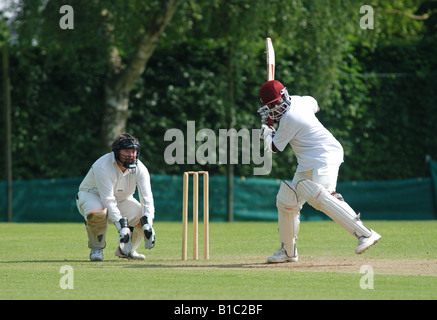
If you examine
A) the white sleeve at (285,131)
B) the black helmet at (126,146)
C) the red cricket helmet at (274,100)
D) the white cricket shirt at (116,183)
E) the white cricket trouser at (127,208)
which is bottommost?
the white cricket trouser at (127,208)

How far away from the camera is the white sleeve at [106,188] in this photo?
24.2 ft

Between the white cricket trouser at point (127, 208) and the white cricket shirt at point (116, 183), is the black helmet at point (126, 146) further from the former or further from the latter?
the white cricket trouser at point (127, 208)

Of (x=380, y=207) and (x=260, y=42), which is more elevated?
(x=260, y=42)

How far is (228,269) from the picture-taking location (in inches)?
263

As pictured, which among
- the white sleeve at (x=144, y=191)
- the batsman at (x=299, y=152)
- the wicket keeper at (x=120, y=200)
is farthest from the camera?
the white sleeve at (x=144, y=191)

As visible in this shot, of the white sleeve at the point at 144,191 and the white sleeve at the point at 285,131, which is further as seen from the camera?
the white sleeve at the point at 144,191

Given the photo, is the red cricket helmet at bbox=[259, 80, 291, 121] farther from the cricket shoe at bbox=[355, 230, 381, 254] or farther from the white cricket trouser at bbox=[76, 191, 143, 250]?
the white cricket trouser at bbox=[76, 191, 143, 250]

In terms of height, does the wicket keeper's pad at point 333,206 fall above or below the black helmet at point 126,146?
below

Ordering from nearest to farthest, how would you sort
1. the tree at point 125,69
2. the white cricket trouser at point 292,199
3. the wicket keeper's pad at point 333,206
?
the wicket keeper's pad at point 333,206 → the white cricket trouser at point 292,199 → the tree at point 125,69

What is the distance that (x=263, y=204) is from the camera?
13.3m

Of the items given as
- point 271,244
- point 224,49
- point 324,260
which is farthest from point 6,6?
point 324,260

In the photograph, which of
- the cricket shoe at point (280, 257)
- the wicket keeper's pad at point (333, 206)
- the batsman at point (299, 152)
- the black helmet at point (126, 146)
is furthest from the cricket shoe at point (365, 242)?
the black helmet at point (126, 146)

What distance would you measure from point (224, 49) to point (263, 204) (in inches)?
110

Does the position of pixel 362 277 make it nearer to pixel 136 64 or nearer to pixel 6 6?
pixel 136 64
